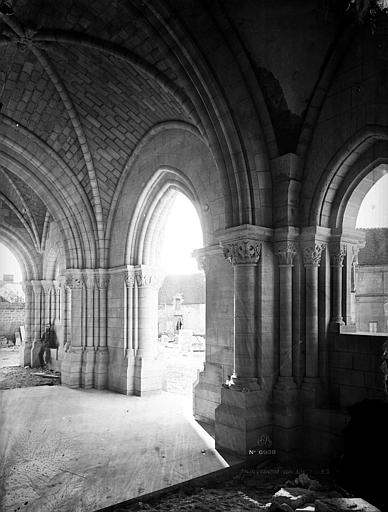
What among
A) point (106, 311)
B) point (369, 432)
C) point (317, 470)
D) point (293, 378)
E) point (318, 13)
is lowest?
point (317, 470)

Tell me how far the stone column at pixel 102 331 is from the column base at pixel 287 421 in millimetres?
5568

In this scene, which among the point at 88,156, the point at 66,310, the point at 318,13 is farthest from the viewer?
the point at 66,310

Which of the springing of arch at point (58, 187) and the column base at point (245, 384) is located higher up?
the springing of arch at point (58, 187)

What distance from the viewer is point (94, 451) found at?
5785 millimetres

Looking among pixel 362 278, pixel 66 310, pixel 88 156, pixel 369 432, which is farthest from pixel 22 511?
pixel 362 278

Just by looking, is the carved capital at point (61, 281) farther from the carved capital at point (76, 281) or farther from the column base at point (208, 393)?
the column base at point (208, 393)

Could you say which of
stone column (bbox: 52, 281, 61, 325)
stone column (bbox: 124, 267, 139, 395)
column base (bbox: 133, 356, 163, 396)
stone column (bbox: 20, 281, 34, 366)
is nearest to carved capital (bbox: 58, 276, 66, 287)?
stone column (bbox: 52, 281, 61, 325)

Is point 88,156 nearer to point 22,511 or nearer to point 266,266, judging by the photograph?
point 266,266

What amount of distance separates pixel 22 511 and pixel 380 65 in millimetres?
6295

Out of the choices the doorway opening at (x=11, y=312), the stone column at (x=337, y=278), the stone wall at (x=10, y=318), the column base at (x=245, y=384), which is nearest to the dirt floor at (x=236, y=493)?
the column base at (x=245, y=384)

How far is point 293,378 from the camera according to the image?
5.93m

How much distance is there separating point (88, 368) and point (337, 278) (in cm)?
680

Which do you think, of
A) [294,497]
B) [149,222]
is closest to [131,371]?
[149,222]

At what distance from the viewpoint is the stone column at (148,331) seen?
376 inches
